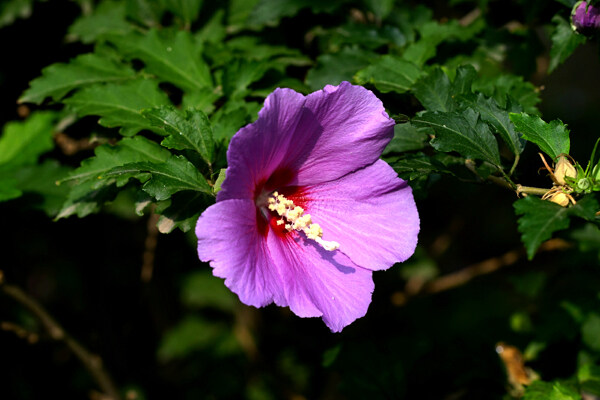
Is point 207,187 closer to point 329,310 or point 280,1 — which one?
point 329,310

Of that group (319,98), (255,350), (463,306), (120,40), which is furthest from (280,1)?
(463,306)

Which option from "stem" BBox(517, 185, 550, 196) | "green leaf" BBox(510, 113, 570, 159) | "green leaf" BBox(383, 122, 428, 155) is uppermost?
"green leaf" BBox(510, 113, 570, 159)

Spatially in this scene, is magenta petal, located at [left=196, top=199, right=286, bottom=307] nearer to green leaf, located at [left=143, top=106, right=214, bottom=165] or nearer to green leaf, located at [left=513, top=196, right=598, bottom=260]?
green leaf, located at [left=143, top=106, right=214, bottom=165]

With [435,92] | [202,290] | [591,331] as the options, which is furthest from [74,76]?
[591,331]

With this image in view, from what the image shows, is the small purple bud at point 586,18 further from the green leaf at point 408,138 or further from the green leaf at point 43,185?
the green leaf at point 43,185

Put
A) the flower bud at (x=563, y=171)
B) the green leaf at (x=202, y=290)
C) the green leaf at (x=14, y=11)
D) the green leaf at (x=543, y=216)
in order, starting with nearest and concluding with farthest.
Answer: the green leaf at (x=543, y=216)
the flower bud at (x=563, y=171)
the green leaf at (x=14, y=11)
the green leaf at (x=202, y=290)

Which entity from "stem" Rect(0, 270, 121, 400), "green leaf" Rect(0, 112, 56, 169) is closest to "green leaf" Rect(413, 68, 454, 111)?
"green leaf" Rect(0, 112, 56, 169)

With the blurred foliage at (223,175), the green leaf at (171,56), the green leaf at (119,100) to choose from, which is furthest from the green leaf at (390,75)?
the green leaf at (119,100)
